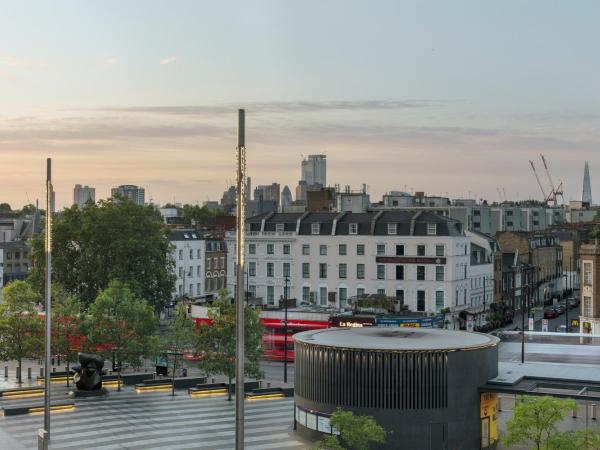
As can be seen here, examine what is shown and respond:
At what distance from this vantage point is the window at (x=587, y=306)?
296 ft

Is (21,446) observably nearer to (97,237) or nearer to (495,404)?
(495,404)

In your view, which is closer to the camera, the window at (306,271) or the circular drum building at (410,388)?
the circular drum building at (410,388)

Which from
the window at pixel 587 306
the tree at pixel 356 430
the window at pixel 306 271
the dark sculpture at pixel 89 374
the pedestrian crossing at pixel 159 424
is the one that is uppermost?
the window at pixel 306 271

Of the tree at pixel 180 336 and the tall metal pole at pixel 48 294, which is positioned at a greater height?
the tall metal pole at pixel 48 294

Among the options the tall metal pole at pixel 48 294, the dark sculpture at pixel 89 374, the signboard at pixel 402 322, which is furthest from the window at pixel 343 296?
the tall metal pole at pixel 48 294

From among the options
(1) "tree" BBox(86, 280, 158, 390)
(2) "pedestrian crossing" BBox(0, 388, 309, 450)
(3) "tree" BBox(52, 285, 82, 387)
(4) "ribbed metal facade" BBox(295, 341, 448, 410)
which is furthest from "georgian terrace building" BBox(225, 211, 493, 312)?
(4) "ribbed metal facade" BBox(295, 341, 448, 410)

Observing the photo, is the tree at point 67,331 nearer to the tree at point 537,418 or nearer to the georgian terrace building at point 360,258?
the georgian terrace building at point 360,258

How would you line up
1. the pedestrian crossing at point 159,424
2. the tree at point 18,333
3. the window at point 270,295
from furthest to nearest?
the window at point 270,295
the tree at point 18,333
the pedestrian crossing at point 159,424

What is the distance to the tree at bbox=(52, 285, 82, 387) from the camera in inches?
2677

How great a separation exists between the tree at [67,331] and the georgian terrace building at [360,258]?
114 feet

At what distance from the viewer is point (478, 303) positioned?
105 m

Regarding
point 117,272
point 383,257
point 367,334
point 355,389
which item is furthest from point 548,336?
point 117,272

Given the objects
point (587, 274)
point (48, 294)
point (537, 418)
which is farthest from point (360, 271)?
point (537, 418)

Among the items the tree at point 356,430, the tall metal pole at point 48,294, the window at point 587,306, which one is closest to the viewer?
the tall metal pole at point 48,294
